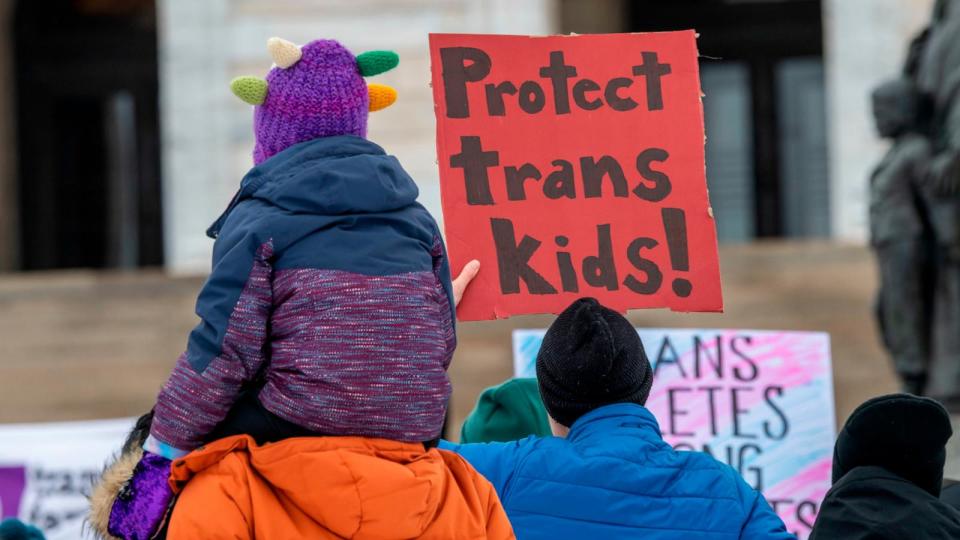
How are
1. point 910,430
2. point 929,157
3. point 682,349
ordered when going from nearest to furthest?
1. point 910,430
2. point 682,349
3. point 929,157

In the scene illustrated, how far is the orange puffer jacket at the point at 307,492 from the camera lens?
220 centimetres

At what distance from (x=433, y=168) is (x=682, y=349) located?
27.9 feet

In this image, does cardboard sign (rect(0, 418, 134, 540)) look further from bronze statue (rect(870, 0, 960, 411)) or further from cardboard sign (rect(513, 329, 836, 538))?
bronze statue (rect(870, 0, 960, 411))

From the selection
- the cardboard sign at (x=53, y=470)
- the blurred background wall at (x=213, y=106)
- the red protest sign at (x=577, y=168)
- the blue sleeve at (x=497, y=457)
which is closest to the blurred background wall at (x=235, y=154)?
the blurred background wall at (x=213, y=106)

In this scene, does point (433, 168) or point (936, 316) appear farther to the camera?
point (433, 168)

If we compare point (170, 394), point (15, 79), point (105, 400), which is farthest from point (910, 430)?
point (15, 79)

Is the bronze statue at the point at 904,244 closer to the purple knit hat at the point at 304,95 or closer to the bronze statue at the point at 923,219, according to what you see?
the bronze statue at the point at 923,219

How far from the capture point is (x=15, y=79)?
15789mm

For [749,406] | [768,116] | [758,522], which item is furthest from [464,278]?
[768,116]

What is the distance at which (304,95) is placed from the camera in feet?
7.91

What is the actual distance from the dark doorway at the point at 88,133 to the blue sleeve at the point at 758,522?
13.8m

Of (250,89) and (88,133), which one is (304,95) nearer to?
(250,89)

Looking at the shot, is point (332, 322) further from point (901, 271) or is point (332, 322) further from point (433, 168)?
point (433, 168)

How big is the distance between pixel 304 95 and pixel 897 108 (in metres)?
3.93
